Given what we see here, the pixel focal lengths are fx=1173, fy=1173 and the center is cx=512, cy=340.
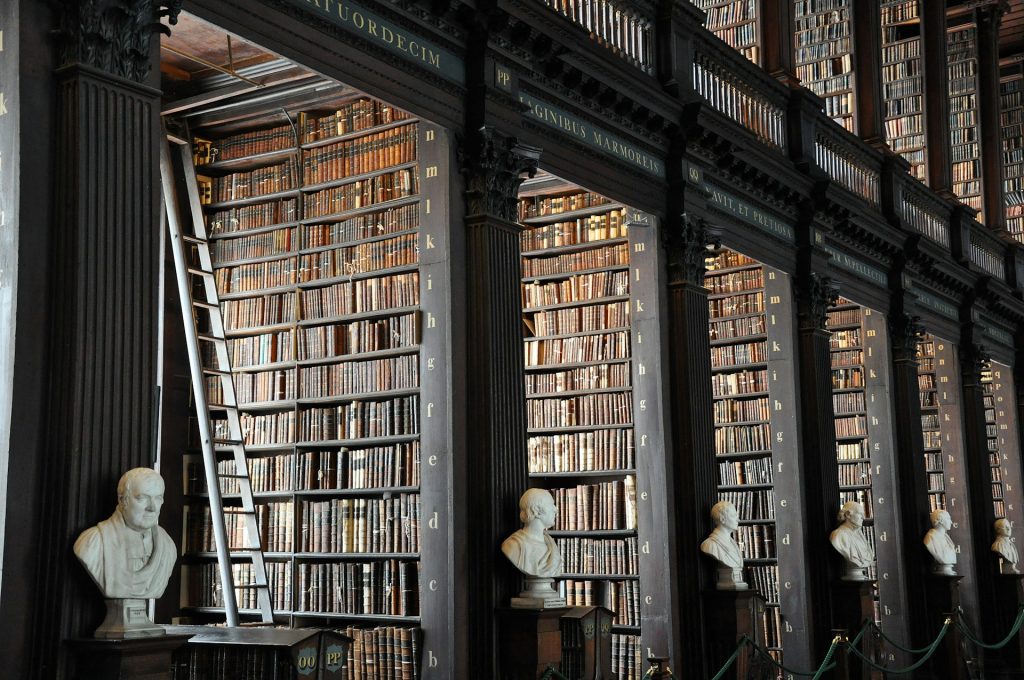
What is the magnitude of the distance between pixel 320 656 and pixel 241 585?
2.96 meters

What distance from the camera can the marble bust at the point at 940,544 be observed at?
1046cm

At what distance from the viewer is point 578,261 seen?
27.7 ft

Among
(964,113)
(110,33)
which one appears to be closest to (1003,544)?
(964,113)

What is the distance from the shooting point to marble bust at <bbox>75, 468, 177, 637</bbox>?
369 cm

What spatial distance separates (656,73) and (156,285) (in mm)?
4537

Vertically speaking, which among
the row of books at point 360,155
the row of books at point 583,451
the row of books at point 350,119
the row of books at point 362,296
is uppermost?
the row of books at point 350,119

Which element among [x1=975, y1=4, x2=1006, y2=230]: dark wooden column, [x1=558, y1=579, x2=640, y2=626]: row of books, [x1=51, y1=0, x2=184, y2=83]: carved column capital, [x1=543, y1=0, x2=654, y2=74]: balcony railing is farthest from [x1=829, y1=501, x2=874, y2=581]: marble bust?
[x1=975, y1=4, x2=1006, y2=230]: dark wooden column

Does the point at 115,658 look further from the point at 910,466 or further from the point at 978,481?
the point at 978,481

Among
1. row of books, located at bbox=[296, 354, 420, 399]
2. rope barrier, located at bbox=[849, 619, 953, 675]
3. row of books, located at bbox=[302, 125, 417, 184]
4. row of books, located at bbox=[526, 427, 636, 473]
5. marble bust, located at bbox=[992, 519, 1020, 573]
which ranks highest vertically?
row of books, located at bbox=[302, 125, 417, 184]

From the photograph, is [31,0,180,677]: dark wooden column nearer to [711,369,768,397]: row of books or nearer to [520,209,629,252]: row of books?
[520,209,629,252]: row of books

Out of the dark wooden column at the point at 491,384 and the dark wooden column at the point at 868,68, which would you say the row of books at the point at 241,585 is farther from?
the dark wooden column at the point at 868,68


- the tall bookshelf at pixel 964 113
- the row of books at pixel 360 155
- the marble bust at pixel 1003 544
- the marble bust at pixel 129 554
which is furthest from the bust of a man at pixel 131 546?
the tall bookshelf at pixel 964 113

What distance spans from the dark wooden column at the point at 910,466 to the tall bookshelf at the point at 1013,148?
644 centimetres

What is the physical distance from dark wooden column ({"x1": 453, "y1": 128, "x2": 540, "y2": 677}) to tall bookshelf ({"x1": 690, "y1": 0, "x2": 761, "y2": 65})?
4.77 m
